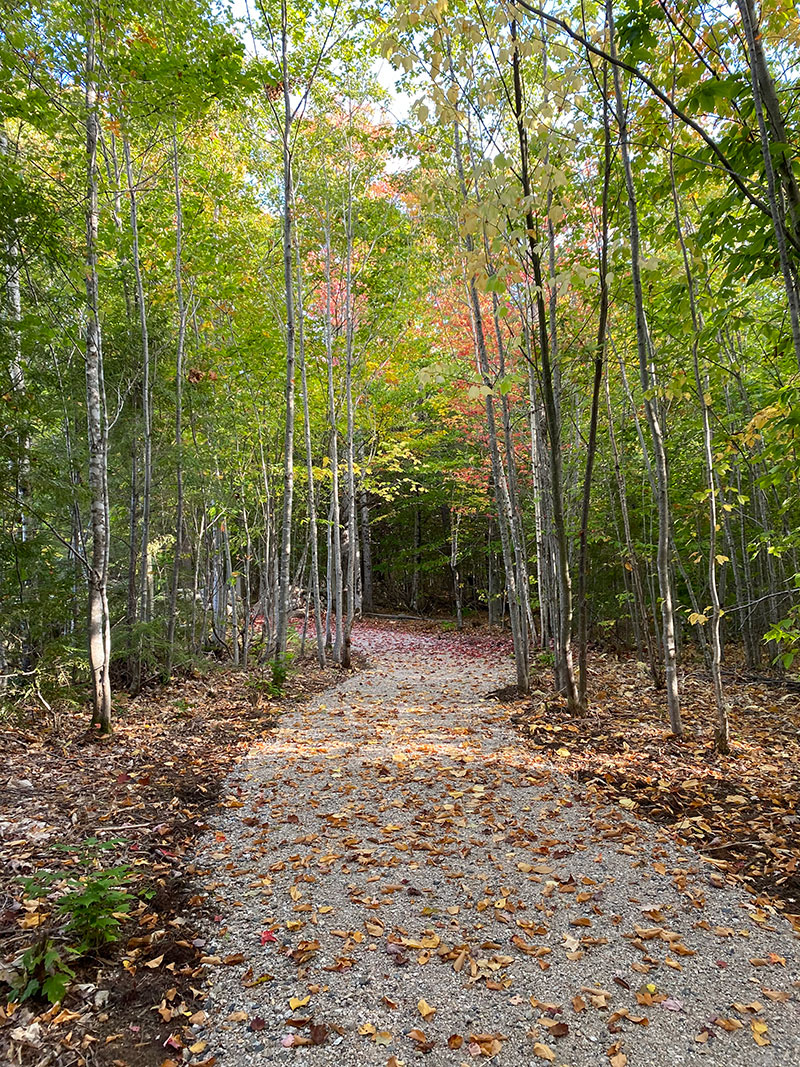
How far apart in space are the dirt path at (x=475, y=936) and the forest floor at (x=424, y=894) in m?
0.01

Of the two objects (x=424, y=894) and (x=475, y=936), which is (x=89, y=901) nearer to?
(x=424, y=894)

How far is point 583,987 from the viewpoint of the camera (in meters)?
2.36

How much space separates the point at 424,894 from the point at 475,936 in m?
0.44

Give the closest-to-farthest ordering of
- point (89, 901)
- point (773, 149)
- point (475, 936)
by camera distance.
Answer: point (773, 149) < point (89, 901) < point (475, 936)

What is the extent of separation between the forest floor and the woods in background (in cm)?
97

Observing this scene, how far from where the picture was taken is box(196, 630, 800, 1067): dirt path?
2.11 meters

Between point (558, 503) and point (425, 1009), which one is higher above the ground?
point (558, 503)

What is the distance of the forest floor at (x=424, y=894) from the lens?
83.7 inches

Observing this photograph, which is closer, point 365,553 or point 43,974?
point 43,974

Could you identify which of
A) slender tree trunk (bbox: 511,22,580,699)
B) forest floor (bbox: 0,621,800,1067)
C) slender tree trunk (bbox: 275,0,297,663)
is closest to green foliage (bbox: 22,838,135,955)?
forest floor (bbox: 0,621,800,1067)

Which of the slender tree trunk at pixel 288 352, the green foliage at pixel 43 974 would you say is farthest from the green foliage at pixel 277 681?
the green foliage at pixel 43 974

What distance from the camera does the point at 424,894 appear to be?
3.10 meters

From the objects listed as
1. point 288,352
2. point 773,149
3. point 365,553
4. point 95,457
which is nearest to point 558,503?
point 773,149

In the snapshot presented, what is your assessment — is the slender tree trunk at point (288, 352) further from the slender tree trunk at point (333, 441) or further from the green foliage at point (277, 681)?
the slender tree trunk at point (333, 441)
